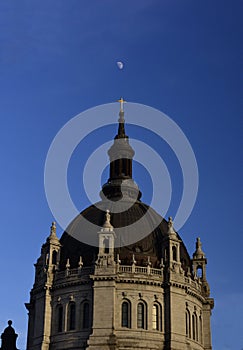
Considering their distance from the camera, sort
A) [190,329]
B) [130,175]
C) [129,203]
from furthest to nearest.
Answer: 1. [130,175]
2. [129,203]
3. [190,329]

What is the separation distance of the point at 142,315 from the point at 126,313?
→ 1.94 m

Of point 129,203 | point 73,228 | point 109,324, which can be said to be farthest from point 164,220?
point 109,324

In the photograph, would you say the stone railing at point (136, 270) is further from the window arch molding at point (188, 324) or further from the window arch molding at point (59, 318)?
the window arch molding at point (59, 318)

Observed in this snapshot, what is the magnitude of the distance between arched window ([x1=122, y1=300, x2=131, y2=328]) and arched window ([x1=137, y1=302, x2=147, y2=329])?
1.21m

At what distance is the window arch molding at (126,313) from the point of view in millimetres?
86312

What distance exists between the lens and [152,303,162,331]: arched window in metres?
87.1

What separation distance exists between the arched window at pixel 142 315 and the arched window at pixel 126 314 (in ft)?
3.98

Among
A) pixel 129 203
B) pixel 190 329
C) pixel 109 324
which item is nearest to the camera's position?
pixel 109 324

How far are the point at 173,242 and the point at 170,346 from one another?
42.3 feet

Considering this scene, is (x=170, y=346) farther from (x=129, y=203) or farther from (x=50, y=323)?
(x=129, y=203)

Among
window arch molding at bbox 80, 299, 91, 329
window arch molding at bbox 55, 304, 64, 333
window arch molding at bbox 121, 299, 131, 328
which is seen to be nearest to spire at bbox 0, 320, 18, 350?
window arch molding at bbox 55, 304, 64, 333

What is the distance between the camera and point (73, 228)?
95.9 m

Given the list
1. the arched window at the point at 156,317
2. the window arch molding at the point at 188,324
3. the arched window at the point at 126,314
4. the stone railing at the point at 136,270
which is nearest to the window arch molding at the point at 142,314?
the arched window at the point at 156,317

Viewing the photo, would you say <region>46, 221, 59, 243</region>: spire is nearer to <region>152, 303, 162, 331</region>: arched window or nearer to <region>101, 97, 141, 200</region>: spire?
<region>101, 97, 141, 200</region>: spire
